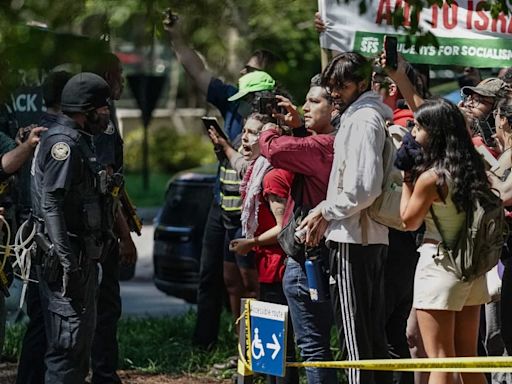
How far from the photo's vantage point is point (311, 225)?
6.35 m

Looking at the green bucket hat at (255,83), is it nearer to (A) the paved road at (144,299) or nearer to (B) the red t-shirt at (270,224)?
(B) the red t-shirt at (270,224)

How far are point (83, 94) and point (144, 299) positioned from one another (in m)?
→ 7.10

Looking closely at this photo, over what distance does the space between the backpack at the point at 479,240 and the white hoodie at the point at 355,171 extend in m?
0.37

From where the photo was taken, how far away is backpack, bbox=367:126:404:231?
6262 millimetres

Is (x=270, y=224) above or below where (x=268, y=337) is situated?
above

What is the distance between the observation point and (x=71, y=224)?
6.42m

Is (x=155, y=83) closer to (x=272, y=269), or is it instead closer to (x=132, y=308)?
(x=132, y=308)

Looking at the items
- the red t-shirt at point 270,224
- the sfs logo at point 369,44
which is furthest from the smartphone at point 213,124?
the sfs logo at point 369,44

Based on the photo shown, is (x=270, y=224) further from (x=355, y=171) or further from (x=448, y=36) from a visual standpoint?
(x=448, y=36)

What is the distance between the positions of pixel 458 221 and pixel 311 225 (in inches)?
31.9

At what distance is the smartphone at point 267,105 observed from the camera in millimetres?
7028

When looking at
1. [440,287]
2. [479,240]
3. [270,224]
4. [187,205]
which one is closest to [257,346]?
[440,287]

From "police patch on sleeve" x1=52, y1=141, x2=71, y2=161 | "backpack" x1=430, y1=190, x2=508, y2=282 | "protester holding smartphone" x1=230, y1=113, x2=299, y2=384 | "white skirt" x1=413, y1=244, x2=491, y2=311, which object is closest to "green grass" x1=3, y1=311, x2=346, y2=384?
"protester holding smartphone" x1=230, y1=113, x2=299, y2=384

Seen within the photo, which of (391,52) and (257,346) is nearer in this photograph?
(257,346)
